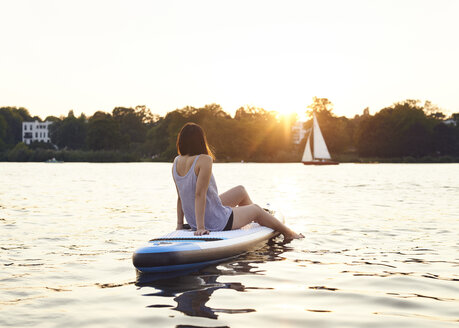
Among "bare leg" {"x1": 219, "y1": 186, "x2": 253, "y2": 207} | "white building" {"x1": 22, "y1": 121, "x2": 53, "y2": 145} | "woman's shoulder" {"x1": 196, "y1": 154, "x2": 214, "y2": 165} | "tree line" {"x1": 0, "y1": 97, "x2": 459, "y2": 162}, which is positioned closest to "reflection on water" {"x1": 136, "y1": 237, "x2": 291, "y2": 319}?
"bare leg" {"x1": 219, "y1": 186, "x2": 253, "y2": 207}

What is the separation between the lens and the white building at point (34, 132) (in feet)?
468

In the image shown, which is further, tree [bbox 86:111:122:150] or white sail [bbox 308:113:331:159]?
tree [bbox 86:111:122:150]

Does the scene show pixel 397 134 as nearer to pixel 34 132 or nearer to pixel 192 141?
pixel 192 141

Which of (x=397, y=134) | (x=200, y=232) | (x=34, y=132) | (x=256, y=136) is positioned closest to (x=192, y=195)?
(x=200, y=232)

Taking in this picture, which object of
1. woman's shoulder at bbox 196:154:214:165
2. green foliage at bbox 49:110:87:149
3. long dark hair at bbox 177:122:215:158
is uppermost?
green foliage at bbox 49:110:87:149

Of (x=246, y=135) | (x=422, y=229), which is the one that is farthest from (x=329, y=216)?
(x=246, y=135)

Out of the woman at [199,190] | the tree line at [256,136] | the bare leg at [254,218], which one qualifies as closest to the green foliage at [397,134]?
the tree line at [256,136]

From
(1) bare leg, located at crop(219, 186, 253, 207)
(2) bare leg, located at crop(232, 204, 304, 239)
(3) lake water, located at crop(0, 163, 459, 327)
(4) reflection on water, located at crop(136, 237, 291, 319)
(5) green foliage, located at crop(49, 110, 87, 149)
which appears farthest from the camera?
(5) green foliage, located at crop(49, 110, 87, 149)

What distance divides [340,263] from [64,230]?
5726mm

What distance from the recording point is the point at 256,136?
105375 millimetres

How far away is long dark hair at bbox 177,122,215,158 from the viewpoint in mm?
6543

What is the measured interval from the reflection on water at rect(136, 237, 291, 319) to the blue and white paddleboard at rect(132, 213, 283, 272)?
11 cm

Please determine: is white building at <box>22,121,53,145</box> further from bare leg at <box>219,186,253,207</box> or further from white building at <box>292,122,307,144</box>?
bare leg at <box>219,186,253,207</box>

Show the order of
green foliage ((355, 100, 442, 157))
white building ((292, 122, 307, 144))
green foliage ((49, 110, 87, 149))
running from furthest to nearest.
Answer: green foliage ((49, 110, 87, 149))
white building ((292, 122, 307, 144))
green foliage ((355, 100, 442, 157))
